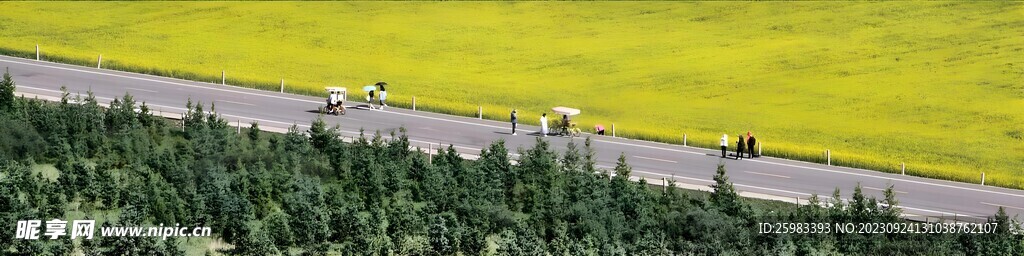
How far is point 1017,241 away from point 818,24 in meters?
52.4

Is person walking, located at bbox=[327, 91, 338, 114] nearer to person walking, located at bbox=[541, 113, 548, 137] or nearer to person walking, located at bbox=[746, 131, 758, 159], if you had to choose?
person walking, located at bbox=[541, 113, 548, 137]

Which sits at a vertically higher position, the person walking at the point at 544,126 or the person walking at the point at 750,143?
the person walking at the point at 544,126

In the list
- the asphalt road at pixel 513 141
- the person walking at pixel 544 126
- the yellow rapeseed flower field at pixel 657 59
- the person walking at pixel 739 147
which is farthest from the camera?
the yellow rapeseed flower field at pixel 657 59

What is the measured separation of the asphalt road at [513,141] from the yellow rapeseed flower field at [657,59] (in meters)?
1.69

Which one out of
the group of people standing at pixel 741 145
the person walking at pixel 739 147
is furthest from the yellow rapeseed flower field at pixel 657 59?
the person walking at pixel 739 147

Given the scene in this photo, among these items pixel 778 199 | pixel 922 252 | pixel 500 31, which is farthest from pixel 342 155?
pixel 500 31

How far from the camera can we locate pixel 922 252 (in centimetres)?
4725

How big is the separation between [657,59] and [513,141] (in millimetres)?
24803

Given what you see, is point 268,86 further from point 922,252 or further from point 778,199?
point 922,252

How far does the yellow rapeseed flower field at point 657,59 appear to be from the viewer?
74875 millimetres

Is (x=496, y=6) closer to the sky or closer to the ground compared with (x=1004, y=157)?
closer to the sky

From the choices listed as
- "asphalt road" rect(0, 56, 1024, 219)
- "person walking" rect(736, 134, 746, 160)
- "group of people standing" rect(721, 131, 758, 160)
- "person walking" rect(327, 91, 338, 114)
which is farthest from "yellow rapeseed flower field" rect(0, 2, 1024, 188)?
"person walking" rect(327, 91, 338, 114)

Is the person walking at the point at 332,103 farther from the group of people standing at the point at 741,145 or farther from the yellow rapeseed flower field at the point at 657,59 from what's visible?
the group of people standing at the point at 741,145

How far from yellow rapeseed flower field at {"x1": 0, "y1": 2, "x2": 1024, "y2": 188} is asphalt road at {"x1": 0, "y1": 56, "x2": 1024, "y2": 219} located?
169cm
